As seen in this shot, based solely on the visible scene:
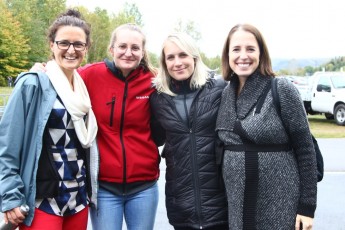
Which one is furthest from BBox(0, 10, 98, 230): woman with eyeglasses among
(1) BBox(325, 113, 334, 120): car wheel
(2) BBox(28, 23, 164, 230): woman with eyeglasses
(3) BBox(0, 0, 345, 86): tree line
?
(3) BBox(0, 0, 345, 86): tree line

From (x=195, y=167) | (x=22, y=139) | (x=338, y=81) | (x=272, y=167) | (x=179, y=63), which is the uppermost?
(x=179, y=63)

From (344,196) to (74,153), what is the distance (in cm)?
531

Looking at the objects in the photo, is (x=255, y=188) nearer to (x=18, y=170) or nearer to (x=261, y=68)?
(x=261, y=68)

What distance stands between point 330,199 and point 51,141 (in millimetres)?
5190

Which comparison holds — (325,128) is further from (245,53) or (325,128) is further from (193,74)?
(245,53)

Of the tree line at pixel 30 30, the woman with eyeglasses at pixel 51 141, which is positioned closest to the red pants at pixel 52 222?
the woman with eyeglasses at pixel 51 141

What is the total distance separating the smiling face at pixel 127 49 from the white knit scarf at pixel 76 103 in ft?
1.40

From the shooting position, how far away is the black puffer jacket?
3.15 metres

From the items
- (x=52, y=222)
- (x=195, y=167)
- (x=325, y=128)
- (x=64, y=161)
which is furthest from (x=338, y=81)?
(x=52, y=222)

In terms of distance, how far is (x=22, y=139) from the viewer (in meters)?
2.81

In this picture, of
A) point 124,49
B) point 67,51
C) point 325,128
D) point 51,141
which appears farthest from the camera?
point 325,128

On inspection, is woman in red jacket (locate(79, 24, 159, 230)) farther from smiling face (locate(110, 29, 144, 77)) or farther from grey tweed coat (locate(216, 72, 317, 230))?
grey tweed coat (locate(216, 72, 317, 230))

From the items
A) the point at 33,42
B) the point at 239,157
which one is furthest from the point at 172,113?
the point at 33,42

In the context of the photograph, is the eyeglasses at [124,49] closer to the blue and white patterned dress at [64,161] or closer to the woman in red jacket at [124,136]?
the woman in red jacket at [124,136]
